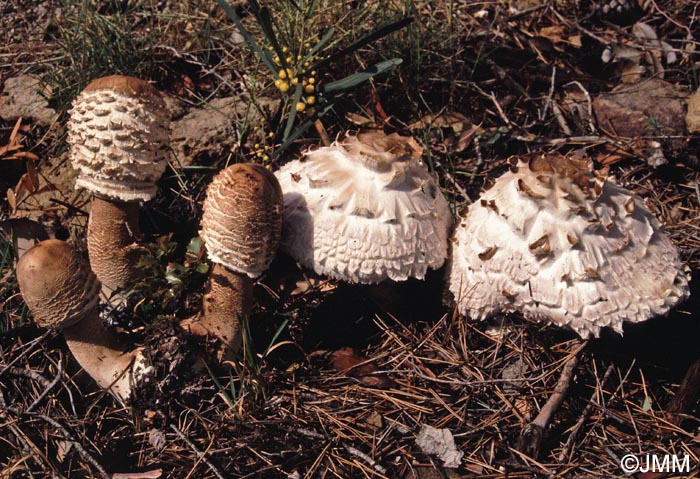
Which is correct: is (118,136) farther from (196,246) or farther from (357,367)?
(357,367)

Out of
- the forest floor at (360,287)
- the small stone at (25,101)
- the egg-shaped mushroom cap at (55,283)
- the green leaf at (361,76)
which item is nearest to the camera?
the egg-shaped mushroom cap at (55,283)

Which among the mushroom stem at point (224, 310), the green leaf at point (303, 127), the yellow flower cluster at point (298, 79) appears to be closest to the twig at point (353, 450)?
the mushroom stem at point (224, 310)

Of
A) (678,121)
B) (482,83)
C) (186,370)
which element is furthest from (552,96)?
(186,370)

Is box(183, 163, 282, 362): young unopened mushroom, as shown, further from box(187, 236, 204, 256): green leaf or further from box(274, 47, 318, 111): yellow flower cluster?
box(274, 47, 318, 111): yellow flower cluster

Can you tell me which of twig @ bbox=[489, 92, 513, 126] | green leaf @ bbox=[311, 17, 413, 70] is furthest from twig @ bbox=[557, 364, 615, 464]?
green leaf @ bbox=[311, 17, 413, 70]

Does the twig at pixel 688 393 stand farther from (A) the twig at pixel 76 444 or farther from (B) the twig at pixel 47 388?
(B) the twig at pixel 47 388

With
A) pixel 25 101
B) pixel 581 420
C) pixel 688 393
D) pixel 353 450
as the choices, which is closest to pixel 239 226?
pixel 353 450
